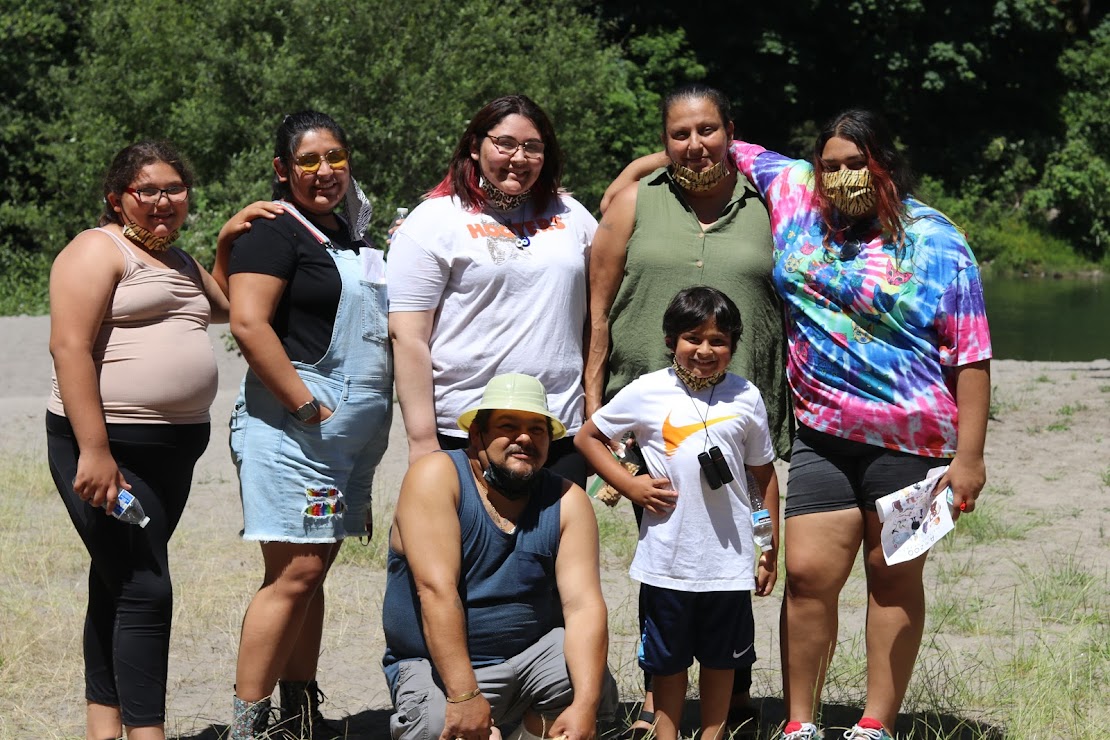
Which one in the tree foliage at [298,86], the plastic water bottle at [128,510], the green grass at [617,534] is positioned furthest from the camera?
the tree foliage at [298,86]

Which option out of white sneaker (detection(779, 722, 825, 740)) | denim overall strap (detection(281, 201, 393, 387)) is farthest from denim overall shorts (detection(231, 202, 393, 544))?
white sneaker (detection(779, 722, 825, 740))

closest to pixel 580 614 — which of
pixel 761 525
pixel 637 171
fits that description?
pixel 761 525

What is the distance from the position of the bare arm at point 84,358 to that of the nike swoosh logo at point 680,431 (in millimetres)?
1536

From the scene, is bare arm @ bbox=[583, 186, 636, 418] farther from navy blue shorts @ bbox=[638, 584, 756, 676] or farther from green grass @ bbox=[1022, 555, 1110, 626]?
green grass @ bbox=[1022, 555, 1110, 626]

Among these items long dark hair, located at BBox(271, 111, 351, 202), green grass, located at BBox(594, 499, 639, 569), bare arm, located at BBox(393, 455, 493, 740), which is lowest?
green grass, located at BBox(594, 499, 639, 569)

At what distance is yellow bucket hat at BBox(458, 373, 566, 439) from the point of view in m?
3.66

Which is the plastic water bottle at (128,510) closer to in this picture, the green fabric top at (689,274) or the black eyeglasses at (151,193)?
the black eyeglasses at (151,193)

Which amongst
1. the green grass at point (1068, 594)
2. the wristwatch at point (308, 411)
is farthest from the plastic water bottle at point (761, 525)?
the green grass at point (1068, 594)

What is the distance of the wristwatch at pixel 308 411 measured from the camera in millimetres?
3867

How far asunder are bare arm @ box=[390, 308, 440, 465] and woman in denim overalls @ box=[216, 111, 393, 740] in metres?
0.12

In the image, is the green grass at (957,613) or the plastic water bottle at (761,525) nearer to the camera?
the plastic water bottle at (761,525)

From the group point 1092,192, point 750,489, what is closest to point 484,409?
point 750,489

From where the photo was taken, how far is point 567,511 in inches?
150

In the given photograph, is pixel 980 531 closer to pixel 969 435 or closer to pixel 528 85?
pixel 969 435
